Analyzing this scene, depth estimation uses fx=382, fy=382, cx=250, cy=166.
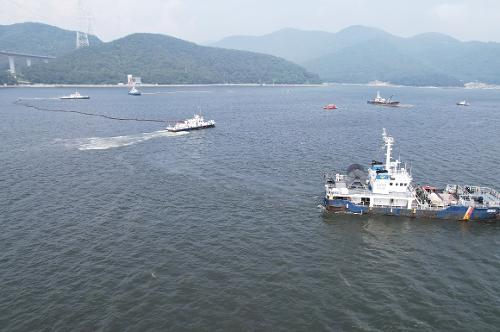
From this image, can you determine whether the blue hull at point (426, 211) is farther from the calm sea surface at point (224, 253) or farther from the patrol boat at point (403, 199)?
the calm sea surface at point (224, 253)

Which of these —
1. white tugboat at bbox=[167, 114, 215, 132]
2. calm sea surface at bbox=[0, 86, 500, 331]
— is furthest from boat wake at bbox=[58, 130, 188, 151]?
calm sea surface at bbox=[0, 86, 500, 331]

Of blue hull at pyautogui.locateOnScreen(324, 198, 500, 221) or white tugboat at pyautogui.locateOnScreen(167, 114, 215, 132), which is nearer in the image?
blue hull at pyautogui.locateOnScreen(324, 198, 500, 221)

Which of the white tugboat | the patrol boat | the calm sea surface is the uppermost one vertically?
the white tugboat

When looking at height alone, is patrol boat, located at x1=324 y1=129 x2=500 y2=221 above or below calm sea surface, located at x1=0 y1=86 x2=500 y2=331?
above

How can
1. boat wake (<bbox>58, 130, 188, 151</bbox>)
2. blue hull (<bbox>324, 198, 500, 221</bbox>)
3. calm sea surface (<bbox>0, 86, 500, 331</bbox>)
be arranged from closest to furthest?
calm sea surface (<bbox>0, 86, 500, 331</bbox>) → blue hull (<bbox>324, 198, 500, 221</bbox>) → boat wake (<bbox>58, 130, 188, 151</bbox>)

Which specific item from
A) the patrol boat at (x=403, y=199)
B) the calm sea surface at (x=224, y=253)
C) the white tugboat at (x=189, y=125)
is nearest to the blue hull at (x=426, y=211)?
the patrol boat at (x=403, y=199)

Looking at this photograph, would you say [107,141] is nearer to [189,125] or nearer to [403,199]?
[189,125]

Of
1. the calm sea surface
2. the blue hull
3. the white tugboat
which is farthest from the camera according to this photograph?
the white tugboat

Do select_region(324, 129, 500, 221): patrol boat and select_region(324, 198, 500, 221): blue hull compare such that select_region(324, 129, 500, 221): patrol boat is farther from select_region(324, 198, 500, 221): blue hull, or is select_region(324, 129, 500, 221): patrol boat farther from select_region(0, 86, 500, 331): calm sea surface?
select_region(0, 86, 500, 331): calm sea surface
